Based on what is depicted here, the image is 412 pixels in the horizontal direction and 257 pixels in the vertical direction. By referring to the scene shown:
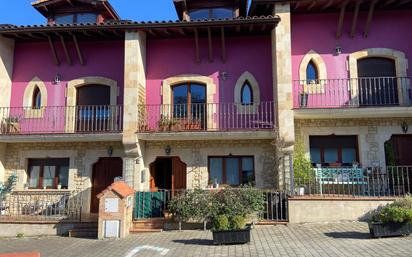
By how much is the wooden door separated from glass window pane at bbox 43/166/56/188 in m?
4.79

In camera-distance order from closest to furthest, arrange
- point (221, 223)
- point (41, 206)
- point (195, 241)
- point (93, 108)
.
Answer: point (221, 223)
point (195, 241)
point (41, 206)
point (93, 108)

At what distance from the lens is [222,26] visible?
43.9ft

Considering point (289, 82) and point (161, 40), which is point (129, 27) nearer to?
point (161, 40)

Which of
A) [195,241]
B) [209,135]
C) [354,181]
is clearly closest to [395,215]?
[354,181]

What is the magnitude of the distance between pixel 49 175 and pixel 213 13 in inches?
366

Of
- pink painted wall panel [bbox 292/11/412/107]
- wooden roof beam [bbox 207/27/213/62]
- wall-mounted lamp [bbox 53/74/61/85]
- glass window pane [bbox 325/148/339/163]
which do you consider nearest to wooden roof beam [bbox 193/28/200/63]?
wooden roof beam [bbox 207/27/213/62]

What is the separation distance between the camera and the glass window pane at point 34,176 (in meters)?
14.6

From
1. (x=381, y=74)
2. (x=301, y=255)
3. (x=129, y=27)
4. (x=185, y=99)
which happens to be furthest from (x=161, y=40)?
(x=301, y=255)

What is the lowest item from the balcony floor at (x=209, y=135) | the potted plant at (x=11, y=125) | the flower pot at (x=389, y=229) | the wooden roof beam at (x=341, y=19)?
the flower pot at (x=389, y=229)

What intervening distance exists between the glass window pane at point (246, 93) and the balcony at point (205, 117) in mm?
280

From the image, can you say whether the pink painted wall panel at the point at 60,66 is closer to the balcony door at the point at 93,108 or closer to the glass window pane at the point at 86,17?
the balcony door at the point at 93,108

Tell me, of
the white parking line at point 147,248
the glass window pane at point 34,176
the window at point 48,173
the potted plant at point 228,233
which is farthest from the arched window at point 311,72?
the glass window pane at point 34,176

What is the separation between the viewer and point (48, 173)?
14719 mm

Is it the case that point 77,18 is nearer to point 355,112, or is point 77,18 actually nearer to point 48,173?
point 48,173
